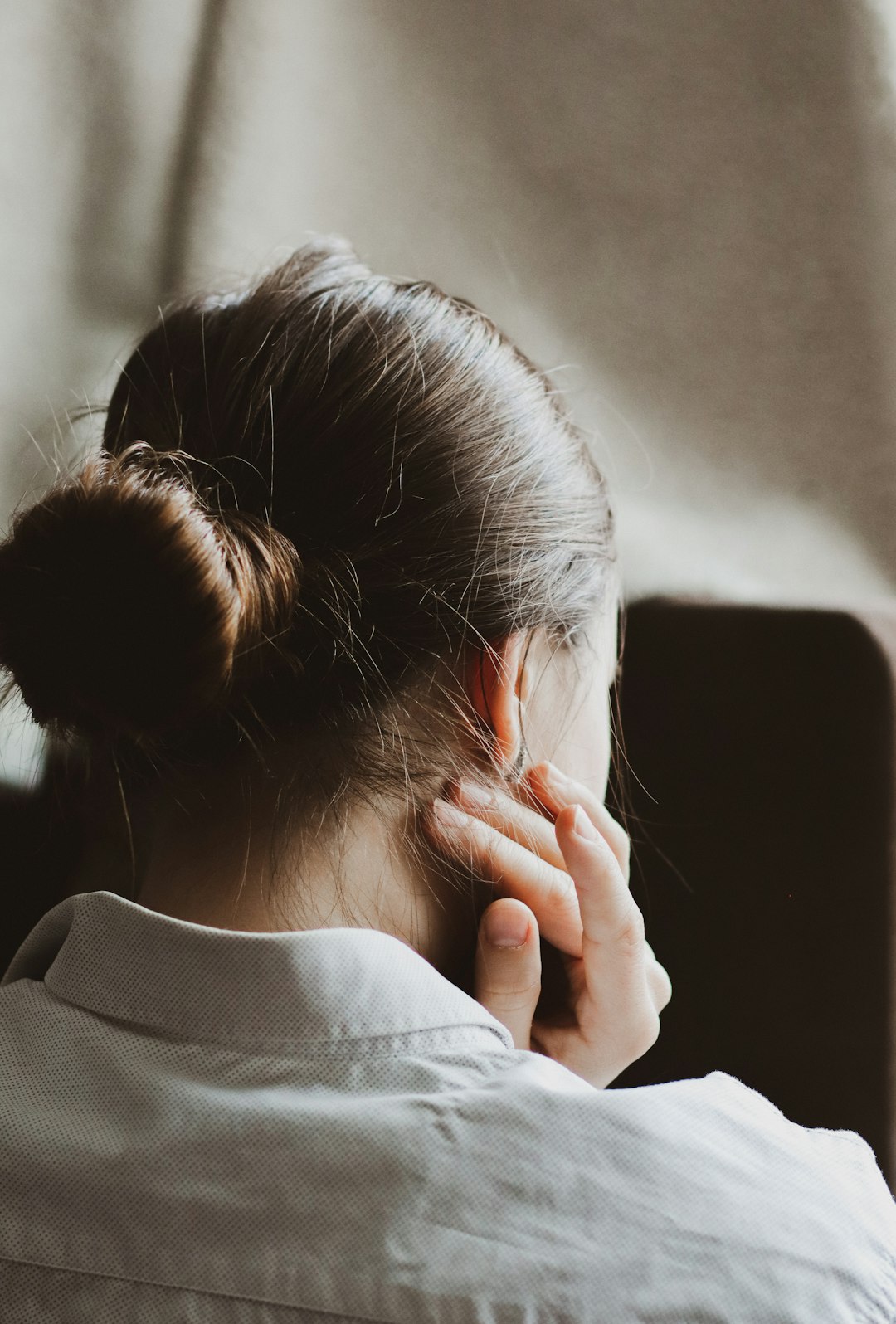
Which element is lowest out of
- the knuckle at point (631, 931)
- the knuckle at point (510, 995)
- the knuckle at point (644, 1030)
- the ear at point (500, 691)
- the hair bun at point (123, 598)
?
the knuckle at point (644, 1030)

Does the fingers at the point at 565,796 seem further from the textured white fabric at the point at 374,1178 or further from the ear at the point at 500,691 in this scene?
the textured white fabric at the point at 374,1178

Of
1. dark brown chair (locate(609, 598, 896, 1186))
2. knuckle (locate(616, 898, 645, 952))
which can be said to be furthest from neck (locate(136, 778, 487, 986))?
dark brown chair (locate(609, 598, 896, 1186))

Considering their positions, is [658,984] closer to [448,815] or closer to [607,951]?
[607,951]

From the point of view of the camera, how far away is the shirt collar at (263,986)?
1.47ft

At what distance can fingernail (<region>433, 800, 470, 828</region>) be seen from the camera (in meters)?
0.54

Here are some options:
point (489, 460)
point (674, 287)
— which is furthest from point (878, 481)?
point (489, 460)

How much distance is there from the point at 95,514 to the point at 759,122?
597 mm

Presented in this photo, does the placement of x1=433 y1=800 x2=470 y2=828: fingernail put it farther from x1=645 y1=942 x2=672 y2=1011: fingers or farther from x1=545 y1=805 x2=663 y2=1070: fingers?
x1=645 y1=942 x2=672 y2=1011: fingers

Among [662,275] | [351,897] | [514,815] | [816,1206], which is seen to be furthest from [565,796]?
[662,275]

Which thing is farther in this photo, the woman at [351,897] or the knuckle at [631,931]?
the knuckle at [631,931]

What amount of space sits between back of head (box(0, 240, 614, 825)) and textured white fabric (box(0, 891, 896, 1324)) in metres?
0.11

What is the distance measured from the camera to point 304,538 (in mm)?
497

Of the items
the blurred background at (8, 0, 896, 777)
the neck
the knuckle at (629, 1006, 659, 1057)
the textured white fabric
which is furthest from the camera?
the blurred background at (8, 0, 896, 777)

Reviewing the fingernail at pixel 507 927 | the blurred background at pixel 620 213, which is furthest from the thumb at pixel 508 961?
the blurred background at pixel 620 213
